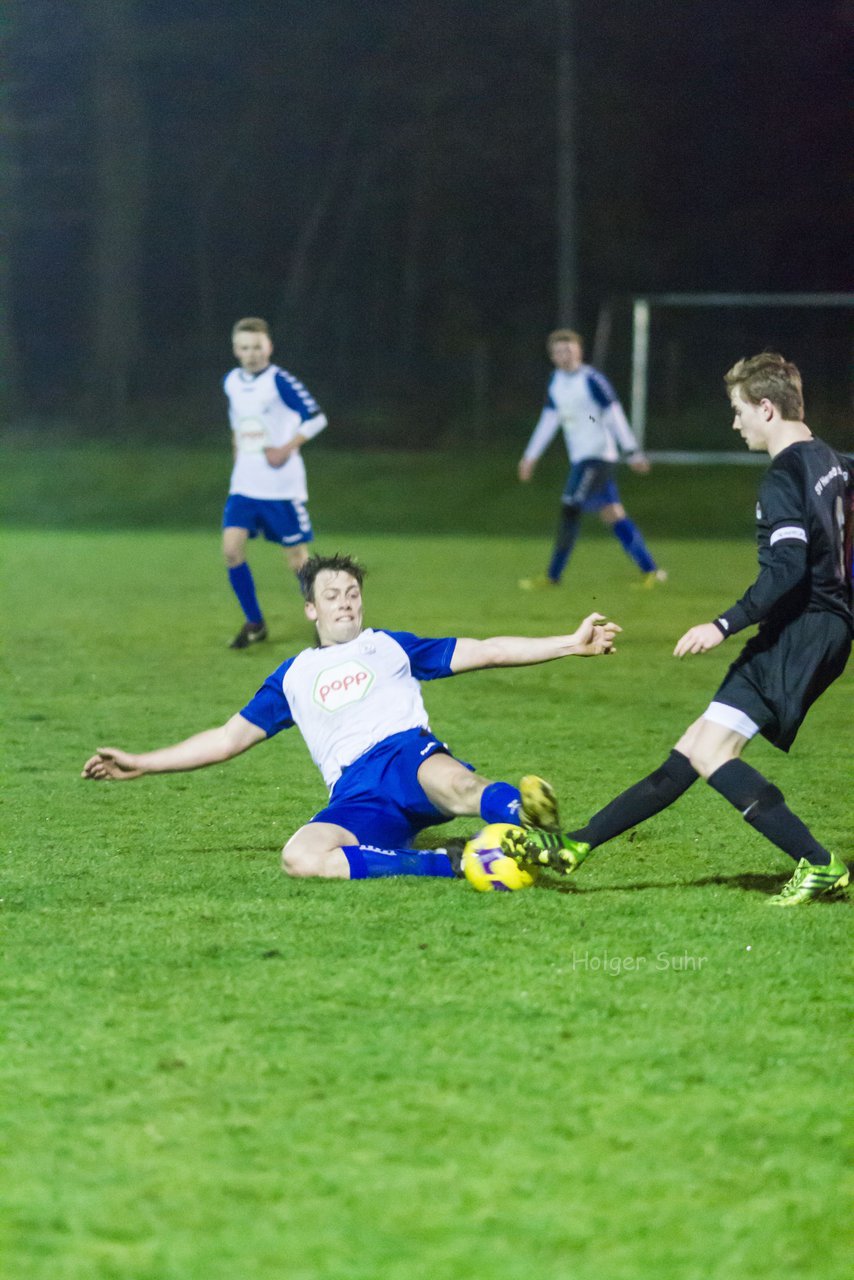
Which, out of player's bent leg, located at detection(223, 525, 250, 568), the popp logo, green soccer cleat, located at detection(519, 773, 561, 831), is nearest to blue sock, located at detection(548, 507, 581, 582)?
player's bent leg, located at detection(223, 525, 250, 568)

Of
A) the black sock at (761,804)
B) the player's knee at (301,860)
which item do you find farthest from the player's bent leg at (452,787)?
the black sock at (761,804)

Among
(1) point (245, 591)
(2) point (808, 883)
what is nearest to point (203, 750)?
(2) point (808, 883)

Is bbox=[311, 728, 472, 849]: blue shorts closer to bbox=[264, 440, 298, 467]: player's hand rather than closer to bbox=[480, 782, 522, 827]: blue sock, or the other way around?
bbox=[480, 782, 522, 827]: blue sock

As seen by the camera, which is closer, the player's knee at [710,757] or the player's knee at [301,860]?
the player's knee at [710,757]

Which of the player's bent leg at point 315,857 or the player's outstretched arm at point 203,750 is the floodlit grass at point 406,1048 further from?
the player's outstretched arm at point 203,750

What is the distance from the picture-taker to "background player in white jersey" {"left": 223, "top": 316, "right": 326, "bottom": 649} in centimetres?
1116

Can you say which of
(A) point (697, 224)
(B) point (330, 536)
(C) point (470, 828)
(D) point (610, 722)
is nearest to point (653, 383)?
(B) point (330, 536)

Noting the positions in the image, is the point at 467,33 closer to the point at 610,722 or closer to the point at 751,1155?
the point at 610,722

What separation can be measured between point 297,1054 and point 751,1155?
3.33ft

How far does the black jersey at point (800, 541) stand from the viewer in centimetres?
482

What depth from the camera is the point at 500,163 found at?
34.5m

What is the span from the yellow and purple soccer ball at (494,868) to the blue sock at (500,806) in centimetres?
5

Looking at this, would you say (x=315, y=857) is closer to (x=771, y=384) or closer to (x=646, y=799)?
(x=646, y=799)

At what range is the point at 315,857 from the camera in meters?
5.30
